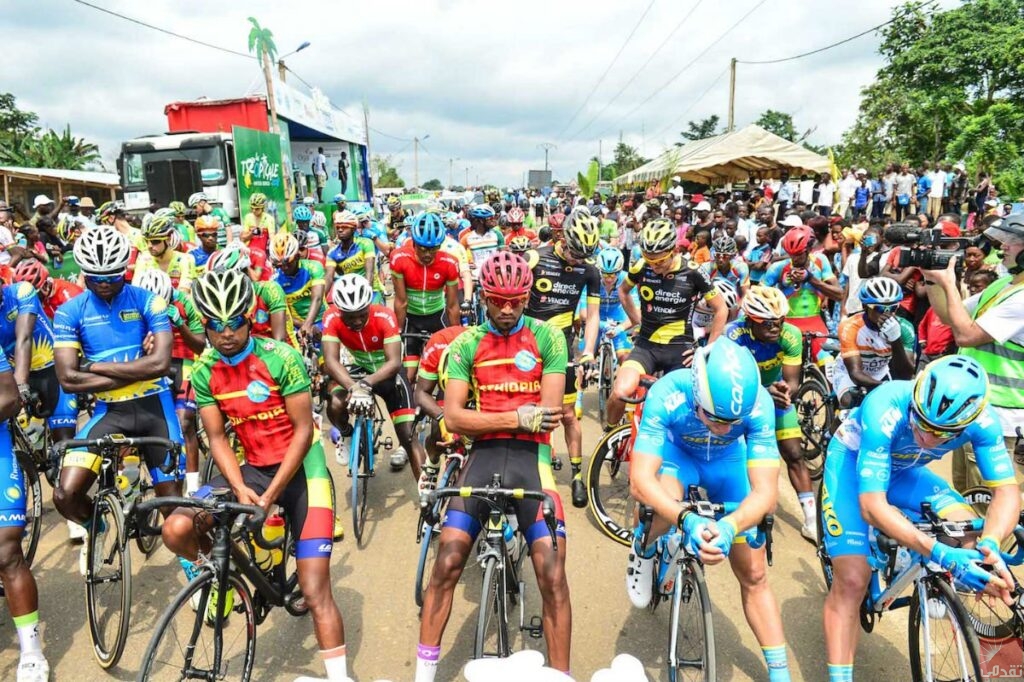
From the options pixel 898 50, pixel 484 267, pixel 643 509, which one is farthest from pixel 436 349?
pixel 898 50

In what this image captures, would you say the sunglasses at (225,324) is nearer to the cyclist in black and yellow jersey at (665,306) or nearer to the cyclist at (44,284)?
the cyclist at (44,284)

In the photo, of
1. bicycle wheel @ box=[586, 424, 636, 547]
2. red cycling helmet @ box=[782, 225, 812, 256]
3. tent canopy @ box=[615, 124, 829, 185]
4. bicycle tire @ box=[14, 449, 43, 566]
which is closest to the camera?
bicycle tire @ box=[14, 449, 43, 566]

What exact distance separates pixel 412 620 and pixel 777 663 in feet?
7.37

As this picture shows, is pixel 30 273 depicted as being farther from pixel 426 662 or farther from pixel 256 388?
pixel 426 662

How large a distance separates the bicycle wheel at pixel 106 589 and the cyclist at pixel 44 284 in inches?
89.9

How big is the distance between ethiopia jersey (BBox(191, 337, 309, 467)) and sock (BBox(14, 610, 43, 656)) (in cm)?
148

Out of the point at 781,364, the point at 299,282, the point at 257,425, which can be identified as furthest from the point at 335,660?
the point at 299,282

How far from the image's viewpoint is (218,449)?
11.8ft

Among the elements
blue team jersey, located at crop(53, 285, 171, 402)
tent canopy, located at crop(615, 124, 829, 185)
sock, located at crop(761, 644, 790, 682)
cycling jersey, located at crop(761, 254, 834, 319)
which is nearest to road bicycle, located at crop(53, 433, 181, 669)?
blue team jersey, located at crop(53, 285, 171, 402)

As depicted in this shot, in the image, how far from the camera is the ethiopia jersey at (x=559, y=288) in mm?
6559

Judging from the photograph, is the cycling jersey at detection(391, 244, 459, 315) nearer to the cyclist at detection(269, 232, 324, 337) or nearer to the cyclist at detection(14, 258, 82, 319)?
the cyclist at detection(269, 232, 324, 337)

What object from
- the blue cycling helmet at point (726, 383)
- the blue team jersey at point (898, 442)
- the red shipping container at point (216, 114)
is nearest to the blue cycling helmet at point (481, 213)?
the blue cycling helmet at point (726, 383)

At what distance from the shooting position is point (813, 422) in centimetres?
676

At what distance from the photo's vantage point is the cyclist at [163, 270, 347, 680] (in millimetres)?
3408
